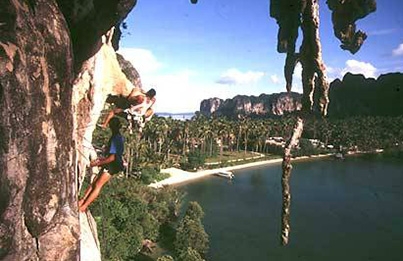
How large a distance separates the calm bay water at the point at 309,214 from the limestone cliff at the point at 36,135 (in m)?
36.3

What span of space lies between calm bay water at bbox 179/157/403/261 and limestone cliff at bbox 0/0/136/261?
3633 centimetres

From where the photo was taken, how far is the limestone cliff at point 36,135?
399 centimetres

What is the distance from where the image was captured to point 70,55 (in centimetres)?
490

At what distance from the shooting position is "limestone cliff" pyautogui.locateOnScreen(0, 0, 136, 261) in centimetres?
399

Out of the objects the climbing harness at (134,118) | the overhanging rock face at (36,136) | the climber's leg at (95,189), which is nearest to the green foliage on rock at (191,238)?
the climbing harness at (134,118)

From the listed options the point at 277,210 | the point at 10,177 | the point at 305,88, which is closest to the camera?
the point at 10,177

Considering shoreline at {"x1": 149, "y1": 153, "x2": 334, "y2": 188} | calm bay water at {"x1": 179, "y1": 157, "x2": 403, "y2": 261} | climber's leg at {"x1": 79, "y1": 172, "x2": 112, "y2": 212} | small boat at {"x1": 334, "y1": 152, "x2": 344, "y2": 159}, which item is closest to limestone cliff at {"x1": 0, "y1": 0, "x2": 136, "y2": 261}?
climber's leg at {"x1": 79, "y1": 172, "x2": 112, "y2": 212}

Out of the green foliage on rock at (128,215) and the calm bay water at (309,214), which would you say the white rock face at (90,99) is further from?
the calm bay water at (309,214)

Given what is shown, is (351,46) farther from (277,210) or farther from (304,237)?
(277,210)

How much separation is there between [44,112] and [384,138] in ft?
487

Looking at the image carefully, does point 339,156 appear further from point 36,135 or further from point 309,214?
point 36,135

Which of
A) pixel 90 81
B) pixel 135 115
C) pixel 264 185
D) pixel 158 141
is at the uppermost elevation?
pixel 90 81

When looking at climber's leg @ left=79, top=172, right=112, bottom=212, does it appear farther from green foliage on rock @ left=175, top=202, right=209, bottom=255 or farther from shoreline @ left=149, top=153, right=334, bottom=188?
shoreline @ left=149, top=153, right=334, bottom=188

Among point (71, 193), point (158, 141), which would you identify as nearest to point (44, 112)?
point (71, 193)
